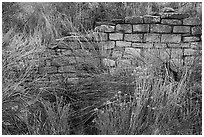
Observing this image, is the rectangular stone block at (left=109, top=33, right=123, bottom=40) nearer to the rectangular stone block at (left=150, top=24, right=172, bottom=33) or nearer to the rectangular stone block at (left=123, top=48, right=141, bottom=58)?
the rectangular stone block at (left=123, top=48, right=141, bottom=58)

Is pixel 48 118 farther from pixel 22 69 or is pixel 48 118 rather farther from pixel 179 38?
pixel 179 38

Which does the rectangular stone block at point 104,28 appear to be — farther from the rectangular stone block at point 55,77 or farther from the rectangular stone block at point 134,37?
the rectangular stone block at point 55,77

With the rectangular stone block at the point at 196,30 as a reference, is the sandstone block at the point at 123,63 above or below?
below

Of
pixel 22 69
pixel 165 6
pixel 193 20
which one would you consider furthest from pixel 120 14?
pixel 22 69

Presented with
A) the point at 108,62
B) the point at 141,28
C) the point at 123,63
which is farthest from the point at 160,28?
the point at 108,62

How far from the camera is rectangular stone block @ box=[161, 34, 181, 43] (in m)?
5.11

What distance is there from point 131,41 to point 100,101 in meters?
1.67

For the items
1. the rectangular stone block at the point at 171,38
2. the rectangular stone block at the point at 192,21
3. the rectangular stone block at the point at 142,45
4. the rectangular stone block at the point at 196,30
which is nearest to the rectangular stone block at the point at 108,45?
the rectangular stone block at the point at 142,45

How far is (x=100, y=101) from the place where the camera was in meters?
3.82

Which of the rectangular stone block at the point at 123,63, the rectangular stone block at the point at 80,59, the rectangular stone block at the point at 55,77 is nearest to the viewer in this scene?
the rectangular stone block at the point at 123,63

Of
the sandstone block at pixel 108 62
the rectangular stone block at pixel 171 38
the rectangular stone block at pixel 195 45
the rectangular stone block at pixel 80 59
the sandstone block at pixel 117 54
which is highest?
the rectangular stone block at pixel 171 38

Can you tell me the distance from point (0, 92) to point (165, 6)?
3.58m

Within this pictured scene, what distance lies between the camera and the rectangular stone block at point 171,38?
201 inches

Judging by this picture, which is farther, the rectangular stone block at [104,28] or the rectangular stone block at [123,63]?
the rectangular stone block at [104,28]
